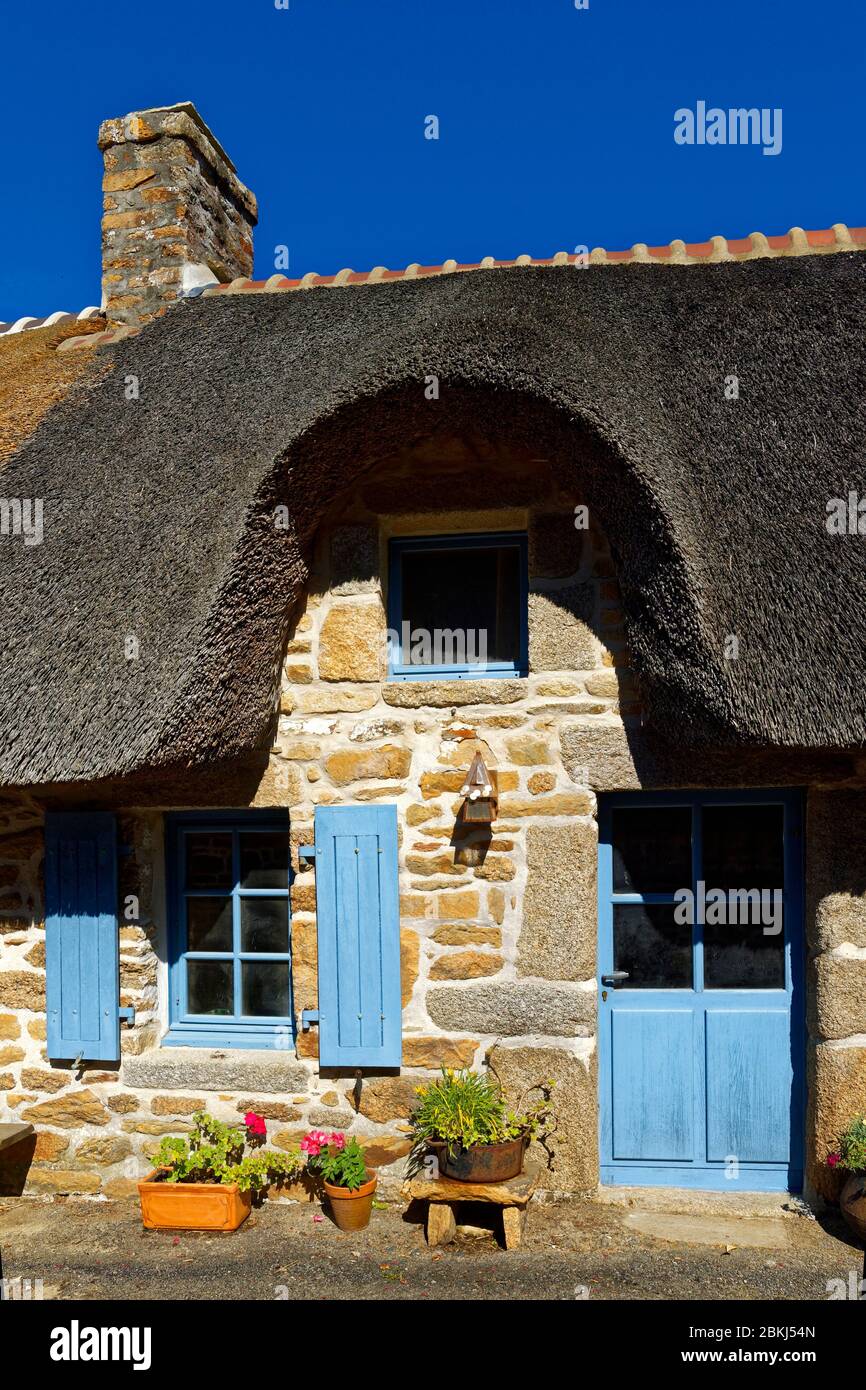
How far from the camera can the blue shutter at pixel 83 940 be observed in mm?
4402

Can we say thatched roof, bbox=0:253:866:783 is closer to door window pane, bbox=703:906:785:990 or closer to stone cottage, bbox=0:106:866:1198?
stone cottage, bbox=0:106:866:1198

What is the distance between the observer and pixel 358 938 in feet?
14.1

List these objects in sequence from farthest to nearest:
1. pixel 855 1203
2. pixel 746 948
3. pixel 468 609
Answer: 1. pixel 468 609
2. pixel 746 948
3. pixel 855 1203

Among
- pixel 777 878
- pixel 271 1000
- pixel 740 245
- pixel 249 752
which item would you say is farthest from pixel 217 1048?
pixel 740 245

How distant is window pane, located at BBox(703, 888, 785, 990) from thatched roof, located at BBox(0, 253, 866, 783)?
3.14ft

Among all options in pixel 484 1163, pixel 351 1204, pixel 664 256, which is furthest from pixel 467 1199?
pixel 664 256

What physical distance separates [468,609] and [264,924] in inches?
66.8

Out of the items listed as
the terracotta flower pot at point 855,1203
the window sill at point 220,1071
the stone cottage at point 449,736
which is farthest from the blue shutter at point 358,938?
the terracotta flower pot at point 855,1203

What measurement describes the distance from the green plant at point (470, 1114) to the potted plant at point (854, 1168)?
1.12 meters

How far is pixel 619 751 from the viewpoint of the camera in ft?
13.8

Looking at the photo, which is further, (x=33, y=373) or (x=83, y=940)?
(x=33, y=373)

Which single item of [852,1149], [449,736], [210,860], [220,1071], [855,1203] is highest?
[449,736]

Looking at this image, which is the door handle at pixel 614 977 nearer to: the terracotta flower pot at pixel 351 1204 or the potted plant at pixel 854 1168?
the potted plant at pixel 854 1168

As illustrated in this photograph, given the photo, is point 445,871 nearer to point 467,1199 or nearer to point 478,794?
point 478,794
